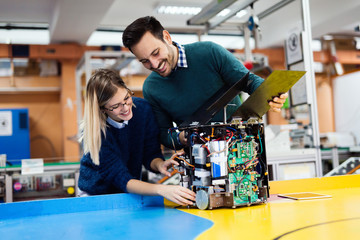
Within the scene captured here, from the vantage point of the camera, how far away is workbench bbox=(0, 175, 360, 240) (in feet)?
3.18

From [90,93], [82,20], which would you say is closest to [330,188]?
[90,93]

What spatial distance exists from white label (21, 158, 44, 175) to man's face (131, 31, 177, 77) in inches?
87.9

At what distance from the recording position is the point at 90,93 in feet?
5.26

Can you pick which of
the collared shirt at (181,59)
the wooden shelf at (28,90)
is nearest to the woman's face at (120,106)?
the collared shirt at (181,59)

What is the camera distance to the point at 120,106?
1.61 m

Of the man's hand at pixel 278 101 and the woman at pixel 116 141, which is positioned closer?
the man's hand at pixel 278 101

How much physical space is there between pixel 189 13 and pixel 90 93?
5.52 metres

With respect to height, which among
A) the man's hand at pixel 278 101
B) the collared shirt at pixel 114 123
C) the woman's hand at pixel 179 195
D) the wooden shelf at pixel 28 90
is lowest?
the woman's hand at pixel 179 195

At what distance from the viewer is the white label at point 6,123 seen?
654cm

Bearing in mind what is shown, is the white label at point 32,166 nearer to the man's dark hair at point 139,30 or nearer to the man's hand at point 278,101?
the man's dark hair at point 139,30

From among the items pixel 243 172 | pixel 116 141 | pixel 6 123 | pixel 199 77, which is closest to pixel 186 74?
pixel 199 77

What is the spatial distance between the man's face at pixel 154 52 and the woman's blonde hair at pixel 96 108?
6.9 inches

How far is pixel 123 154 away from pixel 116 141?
9cm

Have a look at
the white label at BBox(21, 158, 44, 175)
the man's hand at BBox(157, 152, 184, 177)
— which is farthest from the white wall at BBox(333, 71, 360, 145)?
the man's hand at BBox(157, 152, 184, 177)
